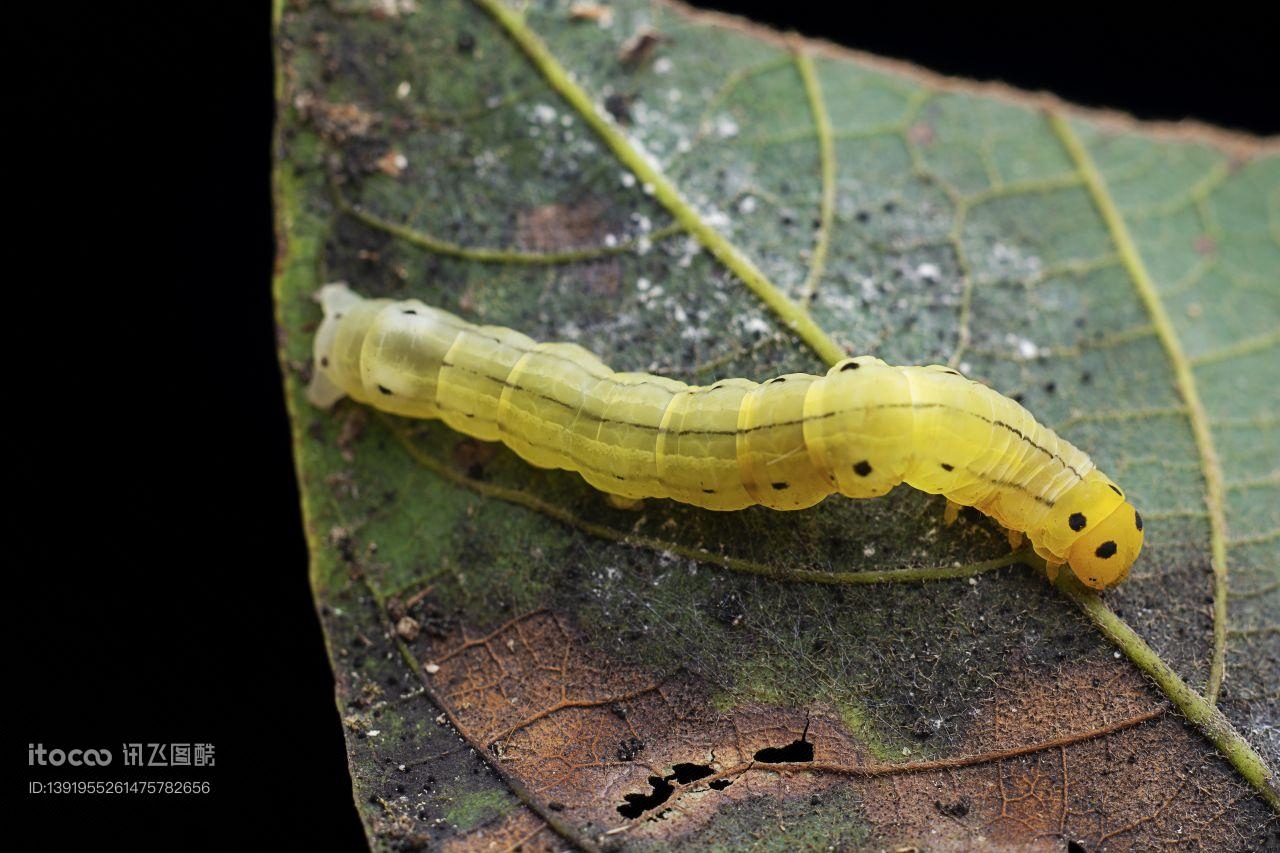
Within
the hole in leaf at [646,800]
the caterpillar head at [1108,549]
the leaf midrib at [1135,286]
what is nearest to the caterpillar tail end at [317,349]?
the leaf midrib at [1135,286]

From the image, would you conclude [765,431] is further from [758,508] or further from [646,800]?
[646,800]

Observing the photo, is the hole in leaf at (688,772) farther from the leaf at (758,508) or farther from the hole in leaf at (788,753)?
the hole in leaf at (788,753)

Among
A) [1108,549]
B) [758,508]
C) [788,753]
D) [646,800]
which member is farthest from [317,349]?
[1108,549]

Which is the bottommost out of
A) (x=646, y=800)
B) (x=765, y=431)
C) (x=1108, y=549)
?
(x=646, y=800)

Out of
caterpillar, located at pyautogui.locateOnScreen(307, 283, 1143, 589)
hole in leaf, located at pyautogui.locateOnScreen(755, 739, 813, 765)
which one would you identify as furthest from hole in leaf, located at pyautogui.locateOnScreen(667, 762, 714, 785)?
caterpillar, located at pyautogui.locateOnScreen(307, 283, 1143, 589)

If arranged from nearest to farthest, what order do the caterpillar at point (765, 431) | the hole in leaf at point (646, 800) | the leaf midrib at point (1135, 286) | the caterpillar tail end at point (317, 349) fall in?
the caterpillar at point (765, 431) < the hole in leaf at point (646, 800) < the leaf midrib at point (1135, 286) < the caterpillar tail end at point (317, 349)

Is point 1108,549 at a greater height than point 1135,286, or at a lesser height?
lesser

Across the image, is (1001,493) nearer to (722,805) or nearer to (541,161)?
(722,805)
